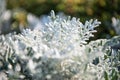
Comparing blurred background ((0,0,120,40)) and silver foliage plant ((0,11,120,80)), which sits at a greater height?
blurred background ((0,0,120,40))

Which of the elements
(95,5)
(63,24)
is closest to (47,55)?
(63,24)

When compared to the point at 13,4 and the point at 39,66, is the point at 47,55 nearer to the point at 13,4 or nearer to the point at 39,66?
the point at 39,66

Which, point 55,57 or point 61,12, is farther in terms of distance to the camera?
point 61,12

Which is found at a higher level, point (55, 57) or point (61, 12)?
point (61, 12)

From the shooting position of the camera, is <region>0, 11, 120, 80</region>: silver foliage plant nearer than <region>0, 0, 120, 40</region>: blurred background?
Yes
